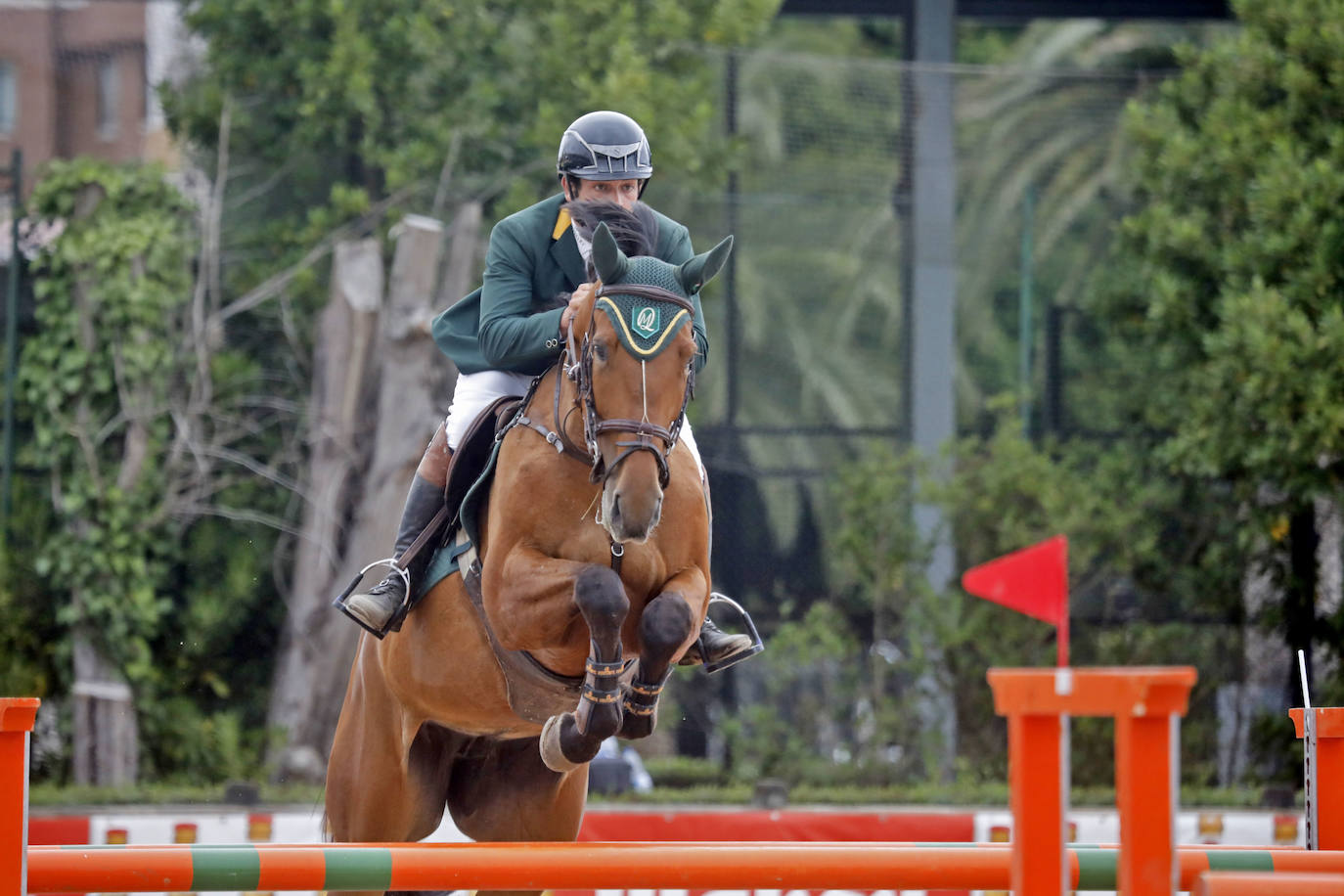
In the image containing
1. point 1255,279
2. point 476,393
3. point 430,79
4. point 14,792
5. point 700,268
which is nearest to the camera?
point 14,792

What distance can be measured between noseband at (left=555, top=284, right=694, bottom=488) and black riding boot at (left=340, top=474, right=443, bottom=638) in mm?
743

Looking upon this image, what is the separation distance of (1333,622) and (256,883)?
7885 millimetres

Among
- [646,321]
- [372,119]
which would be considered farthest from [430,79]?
[646,321]

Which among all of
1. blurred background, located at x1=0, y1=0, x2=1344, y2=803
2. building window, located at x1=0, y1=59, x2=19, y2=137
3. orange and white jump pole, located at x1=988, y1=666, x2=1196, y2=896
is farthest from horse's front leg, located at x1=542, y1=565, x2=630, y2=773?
building window, located at x1=0, y1=59, x2=19, y2=137

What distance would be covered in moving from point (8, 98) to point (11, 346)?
2.27m

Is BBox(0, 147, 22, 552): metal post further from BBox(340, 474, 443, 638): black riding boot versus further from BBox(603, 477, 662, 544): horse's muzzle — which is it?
BBox(603, 477, 662, 544): horse's muzzle

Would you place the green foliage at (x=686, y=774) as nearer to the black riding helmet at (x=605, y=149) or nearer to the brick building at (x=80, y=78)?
the brick building at (x=80, y=78)

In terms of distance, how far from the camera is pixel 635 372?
365cm

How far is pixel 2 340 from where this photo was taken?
953cm

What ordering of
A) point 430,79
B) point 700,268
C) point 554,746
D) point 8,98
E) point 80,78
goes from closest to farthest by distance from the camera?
point 700,268 → point 554,746 → point 80,78 → point 430,79 → point 8,98

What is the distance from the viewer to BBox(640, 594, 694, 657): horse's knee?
3650 mm

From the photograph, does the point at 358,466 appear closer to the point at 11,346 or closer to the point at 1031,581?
the point at 11,346

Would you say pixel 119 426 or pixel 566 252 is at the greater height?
pixel 566 252

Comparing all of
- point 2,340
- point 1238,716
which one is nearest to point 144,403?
point 2,340
